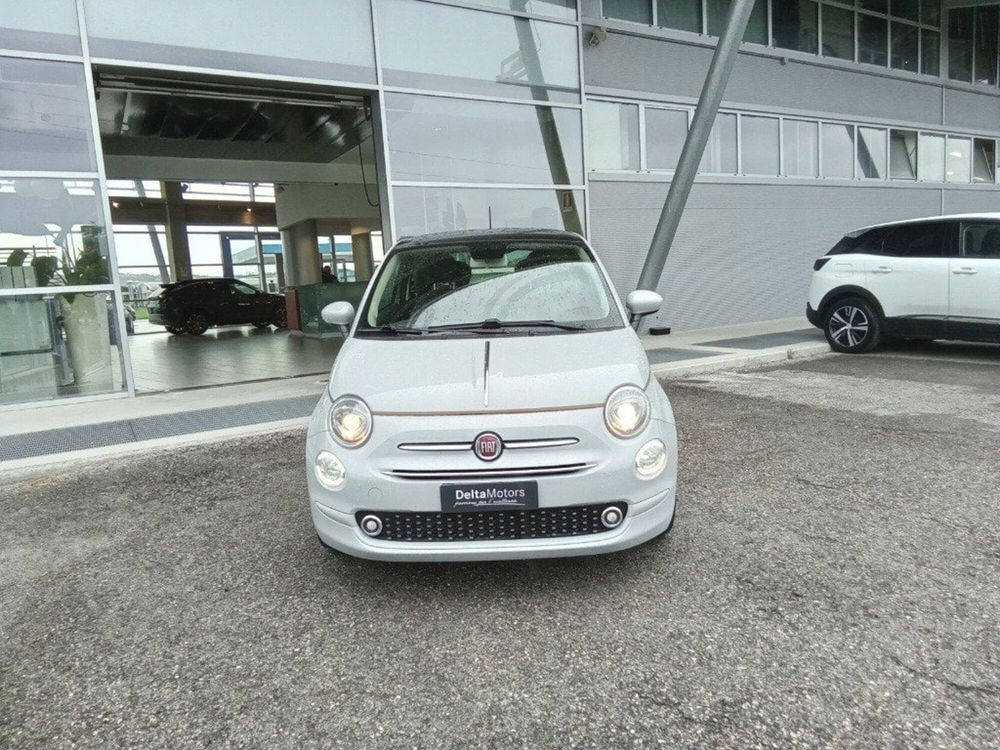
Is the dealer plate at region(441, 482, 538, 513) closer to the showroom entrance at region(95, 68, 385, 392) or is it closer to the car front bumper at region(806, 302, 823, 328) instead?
the showroom entrance at region(95, 68, 385, 392)

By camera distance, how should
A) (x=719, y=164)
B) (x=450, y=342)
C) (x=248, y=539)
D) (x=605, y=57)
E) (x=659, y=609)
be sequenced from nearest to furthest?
(x=659, y=609) → (x=450, y=342) → (x=248, y=539) → (x=605, y=57) → (x=719, y=164)

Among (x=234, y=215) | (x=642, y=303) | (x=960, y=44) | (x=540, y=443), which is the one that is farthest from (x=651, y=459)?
(x=234, y=215)

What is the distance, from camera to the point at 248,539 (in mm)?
3676

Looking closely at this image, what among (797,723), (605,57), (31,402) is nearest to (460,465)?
(797,723)

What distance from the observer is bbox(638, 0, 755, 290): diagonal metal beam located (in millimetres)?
9203

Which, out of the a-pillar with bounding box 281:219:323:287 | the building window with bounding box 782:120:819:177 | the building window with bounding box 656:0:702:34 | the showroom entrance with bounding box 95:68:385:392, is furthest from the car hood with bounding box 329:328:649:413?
the a-pillar with bounding box 281:219:323:287

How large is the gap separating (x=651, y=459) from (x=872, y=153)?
14.5m

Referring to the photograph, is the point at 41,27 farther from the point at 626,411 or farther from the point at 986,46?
the point at 986,46

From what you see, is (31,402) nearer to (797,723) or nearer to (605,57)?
(797,723)

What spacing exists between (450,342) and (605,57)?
30.9 feet

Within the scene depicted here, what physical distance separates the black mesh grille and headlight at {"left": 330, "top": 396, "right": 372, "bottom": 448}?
0.31 m

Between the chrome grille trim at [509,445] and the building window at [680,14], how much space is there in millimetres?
11243

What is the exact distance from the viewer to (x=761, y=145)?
42.4 ft

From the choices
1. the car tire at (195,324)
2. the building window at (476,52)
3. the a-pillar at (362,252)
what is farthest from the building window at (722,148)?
the car tire at (195,324)
